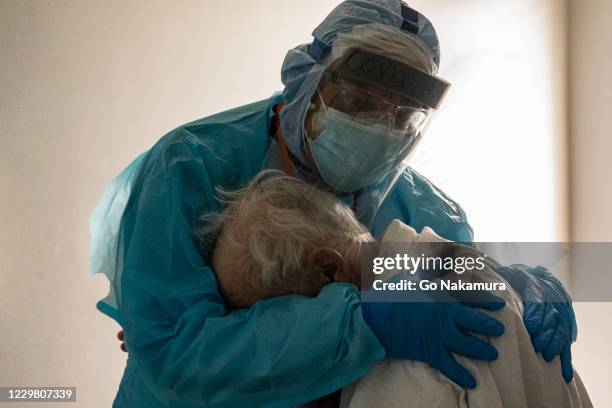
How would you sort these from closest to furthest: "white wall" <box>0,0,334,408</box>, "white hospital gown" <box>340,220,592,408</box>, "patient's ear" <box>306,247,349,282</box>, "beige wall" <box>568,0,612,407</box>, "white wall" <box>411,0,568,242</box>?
1. "white hospital gown" <box>340,220,592,408</box>
2. "patient's ear" <box>306,247,349,282</box>
3. "white wall" <box>0,0,334,408</box>
4. "white wall" <box>411,0,568,242</box>
5. "beige wall" <box>568,0,612,407</box>

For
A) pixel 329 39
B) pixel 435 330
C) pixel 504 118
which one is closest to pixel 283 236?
pixel 435 330

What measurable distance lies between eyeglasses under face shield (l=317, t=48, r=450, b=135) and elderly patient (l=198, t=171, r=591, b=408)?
21 centimetres

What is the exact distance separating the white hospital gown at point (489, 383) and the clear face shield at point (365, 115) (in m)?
0.40

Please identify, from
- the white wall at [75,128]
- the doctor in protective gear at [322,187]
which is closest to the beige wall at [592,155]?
the white wall at [75,128]

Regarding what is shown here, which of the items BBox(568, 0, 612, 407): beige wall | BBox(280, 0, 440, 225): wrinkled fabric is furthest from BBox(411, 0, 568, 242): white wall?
BBox(280, 0, 440, 225): wrinkled fabric

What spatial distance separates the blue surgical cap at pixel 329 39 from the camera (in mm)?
1210

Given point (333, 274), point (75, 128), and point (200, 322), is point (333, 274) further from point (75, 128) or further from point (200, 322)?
point (75, 128)

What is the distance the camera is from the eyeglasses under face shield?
1140 millimetres

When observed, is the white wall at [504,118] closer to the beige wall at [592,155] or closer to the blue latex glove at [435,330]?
the beige wall at [592,155]

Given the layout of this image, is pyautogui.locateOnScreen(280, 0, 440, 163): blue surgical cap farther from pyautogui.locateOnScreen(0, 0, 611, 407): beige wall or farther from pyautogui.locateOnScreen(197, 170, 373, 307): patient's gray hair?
pyautogui.locateOnScreen(0, 0, 611, 407): beige wall

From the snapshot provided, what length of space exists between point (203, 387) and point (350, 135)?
515 mm

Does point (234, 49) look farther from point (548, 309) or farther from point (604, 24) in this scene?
point (604, 24)

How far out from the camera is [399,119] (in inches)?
47.7

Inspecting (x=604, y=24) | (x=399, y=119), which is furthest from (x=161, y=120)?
(x=604, y=24)
